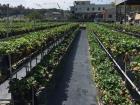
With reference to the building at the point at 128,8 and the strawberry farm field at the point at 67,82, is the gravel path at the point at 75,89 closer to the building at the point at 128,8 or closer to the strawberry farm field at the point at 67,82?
the strawberry farm field at the point at 67,82

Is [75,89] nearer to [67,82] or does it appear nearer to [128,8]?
[67,82]

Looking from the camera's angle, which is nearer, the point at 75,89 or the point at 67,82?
the point at 75,89

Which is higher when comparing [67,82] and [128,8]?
[128,8]

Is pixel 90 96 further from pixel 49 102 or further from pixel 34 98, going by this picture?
pixel 34 98

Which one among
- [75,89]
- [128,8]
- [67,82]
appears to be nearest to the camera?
[75,89]

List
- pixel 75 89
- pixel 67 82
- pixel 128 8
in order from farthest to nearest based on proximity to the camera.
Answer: pixel 128 8, pixel 67 82, pixel 75 89

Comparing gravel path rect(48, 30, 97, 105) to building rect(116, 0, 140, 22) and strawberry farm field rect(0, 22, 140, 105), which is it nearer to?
strawberry farm field rect(0, 22, 140, 105)

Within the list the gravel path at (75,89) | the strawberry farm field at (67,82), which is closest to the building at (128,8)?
the gravel path at (75,89)

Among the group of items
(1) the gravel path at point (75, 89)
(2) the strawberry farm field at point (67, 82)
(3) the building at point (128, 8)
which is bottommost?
(1) the gravel path at point (75, 89)

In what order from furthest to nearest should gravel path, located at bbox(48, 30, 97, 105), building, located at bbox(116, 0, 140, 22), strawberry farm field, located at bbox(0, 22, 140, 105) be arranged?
building, located at bbox(116, 0, 140, 22), gravel path, located at bbox(48, 30, 97, 105), strawberry farm field, located at bbox(0, 22, 140, 105)

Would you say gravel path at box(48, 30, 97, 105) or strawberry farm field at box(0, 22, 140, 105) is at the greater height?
strawberry farm field at box(0, 22, 140, 105)

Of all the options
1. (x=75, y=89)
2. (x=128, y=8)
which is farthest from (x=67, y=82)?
(x=128, y=8)

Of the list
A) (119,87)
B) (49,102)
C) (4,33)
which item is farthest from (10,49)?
(4,33)

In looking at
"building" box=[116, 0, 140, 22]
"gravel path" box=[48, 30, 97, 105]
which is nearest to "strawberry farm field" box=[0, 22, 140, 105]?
"gravel path" box=[48, 30, 97, 105]
